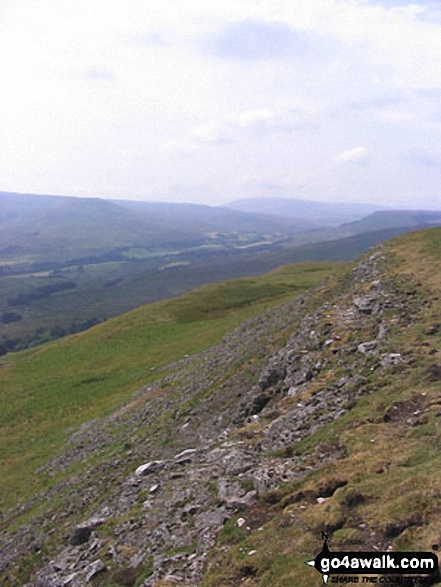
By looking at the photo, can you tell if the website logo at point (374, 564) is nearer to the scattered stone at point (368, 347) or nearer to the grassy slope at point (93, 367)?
the scattered stone at point (368, 347)

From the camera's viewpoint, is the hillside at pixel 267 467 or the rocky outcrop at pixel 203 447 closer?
the hillside at pixel 267 467

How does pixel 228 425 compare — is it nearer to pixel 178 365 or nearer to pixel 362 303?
pixel 362 303

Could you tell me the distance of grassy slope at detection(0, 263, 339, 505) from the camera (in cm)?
4394

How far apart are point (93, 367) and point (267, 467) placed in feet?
168

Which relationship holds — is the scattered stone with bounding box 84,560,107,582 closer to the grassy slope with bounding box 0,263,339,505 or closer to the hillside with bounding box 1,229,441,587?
the hillside with bounding box 1,229,441,587

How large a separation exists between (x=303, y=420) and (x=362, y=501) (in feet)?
23.2

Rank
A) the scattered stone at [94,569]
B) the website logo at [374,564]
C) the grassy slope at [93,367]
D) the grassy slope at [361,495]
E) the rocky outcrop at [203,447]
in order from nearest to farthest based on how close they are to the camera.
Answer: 1. the website logo at [374,564]
2. the grassy slope at [361,495]
3. the scattered stone at [94,569]
4. the rocky outcrop at [203,447]
5. the grassy slope at [93,367]

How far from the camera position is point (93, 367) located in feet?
213

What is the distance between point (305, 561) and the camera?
11.8m

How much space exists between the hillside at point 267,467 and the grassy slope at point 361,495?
5 centimetres

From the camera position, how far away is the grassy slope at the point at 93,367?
43938 millimetres

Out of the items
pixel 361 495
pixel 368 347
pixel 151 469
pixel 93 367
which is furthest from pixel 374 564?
pixel 93 367

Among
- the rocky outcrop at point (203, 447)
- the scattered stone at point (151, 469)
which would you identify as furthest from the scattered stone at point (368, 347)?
the scattered stone at point (151, 469)

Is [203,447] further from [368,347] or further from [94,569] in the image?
[368,347]
